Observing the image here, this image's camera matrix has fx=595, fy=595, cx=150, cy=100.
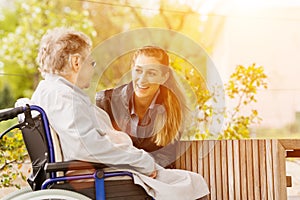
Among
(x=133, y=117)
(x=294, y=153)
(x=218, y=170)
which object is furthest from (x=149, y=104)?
(x=294, y=153)

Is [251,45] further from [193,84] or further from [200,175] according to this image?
[200,175]

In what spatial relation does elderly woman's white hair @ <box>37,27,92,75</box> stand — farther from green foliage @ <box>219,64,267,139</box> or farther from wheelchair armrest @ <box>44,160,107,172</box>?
green foliage @ <box>219,64,267,139</box>

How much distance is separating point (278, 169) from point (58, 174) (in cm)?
105

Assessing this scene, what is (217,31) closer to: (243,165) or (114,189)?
(243,165)

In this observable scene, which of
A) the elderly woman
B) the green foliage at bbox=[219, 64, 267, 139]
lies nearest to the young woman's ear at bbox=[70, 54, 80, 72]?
the elderly woman

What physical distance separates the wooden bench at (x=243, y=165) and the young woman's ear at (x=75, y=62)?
1.98 feet

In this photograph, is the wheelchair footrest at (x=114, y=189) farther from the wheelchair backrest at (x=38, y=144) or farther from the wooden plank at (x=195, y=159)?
the wooden plank at (x=195, y=159)

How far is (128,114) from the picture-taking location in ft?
9.08

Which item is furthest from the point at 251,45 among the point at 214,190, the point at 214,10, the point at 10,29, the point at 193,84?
the point at 214,190

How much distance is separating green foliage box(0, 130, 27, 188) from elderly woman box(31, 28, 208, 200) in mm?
1365

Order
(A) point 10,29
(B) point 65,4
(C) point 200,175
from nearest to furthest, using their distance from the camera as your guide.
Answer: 1. (C) point 200,175
2. (B) point 65,4
3. (A) point 10,29

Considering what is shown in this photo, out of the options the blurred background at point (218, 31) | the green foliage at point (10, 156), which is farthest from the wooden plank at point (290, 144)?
the blurred background at point (218, 31)

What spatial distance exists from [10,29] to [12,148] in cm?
200

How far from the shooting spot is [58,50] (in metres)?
2.59
